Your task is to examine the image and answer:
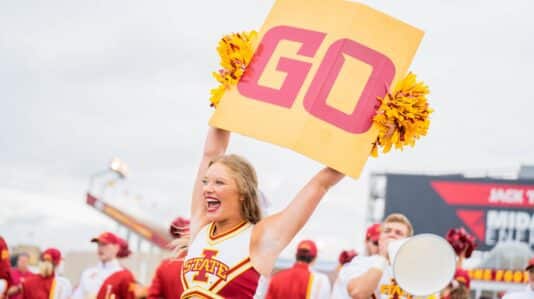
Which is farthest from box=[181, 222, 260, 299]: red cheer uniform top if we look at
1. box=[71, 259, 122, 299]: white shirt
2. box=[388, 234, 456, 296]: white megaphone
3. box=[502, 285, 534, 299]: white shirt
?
box=[71, 259, 122, 299]: white shirt

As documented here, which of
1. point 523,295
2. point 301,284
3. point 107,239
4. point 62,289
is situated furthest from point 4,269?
point 523,295

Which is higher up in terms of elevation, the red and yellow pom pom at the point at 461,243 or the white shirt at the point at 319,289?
the red and yellow pom pom at the point at 461,243

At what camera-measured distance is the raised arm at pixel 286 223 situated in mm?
3828

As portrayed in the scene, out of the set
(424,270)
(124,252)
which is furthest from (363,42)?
(124,252)

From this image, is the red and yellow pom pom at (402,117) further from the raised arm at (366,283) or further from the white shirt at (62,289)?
the white shirt at (62,289)

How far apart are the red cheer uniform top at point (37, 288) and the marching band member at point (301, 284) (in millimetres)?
3001

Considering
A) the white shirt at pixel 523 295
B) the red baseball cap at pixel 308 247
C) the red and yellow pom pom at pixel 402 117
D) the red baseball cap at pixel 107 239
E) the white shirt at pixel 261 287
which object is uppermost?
the red baseball cap at pixel 308 247

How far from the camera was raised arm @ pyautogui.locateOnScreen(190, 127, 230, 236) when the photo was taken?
4379mm

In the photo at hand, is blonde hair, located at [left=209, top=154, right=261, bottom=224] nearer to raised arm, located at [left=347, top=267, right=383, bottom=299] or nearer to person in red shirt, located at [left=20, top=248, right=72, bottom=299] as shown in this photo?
raised arm, located at [left=347, top=267, right=383, bottom=299]

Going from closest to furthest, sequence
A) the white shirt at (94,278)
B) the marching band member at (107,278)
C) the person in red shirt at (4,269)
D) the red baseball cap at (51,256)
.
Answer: the person in red shirt at (4,269) → the marching band member at (107,278) → the white shirt at (94,278) → the red baseball cap at (51,256)

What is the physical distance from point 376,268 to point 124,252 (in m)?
5.12

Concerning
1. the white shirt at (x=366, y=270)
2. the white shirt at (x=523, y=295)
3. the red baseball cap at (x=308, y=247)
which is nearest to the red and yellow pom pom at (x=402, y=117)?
the white shirt at (x=366, y=270)

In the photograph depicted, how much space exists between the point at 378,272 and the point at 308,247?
4.25 meters

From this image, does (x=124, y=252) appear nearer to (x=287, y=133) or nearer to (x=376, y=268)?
(x=376, y=268)
